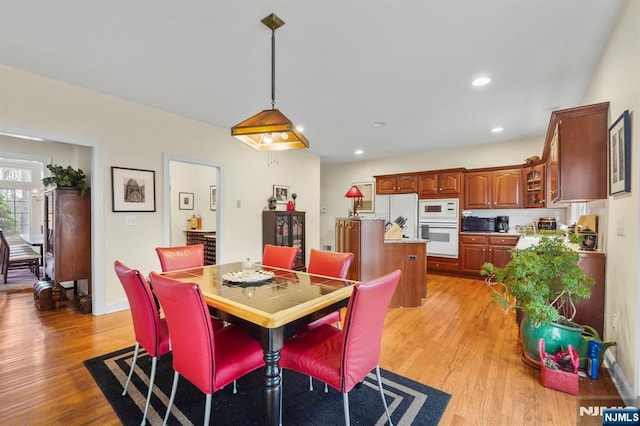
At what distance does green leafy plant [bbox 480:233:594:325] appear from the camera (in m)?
2.05

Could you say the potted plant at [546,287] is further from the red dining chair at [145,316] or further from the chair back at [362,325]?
the red dining chair at [145,316]

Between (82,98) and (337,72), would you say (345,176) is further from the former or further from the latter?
(82,98)

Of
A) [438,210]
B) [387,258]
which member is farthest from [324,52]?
[438,210]

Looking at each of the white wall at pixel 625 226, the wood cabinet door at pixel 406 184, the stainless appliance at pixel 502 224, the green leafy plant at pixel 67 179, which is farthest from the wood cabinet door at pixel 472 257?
the green leafy plant at pixel 67 179

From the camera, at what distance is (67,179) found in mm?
3426

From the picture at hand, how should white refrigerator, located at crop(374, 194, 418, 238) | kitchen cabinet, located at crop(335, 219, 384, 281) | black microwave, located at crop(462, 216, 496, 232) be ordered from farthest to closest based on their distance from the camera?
1. white refrigerator, located at crop(374, 194, 418, 238)
2. black microwave, located at crop(462, 216, 496, 232)
3. kitchen cabinet, located at crop(335, 219, 384, 281)

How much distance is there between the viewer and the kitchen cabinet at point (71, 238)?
337 centimetres

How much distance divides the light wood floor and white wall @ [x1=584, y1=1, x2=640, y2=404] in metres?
0.34

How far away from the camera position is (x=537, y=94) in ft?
10.7

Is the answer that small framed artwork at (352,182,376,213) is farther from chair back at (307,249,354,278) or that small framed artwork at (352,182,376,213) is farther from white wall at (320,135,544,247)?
chair back at (307,249,354,278)

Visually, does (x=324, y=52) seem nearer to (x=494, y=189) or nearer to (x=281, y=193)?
(x=281, y=193)

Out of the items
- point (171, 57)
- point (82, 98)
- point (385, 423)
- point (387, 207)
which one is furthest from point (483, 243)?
point (82, 98)

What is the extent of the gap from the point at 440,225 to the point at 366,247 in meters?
2.64

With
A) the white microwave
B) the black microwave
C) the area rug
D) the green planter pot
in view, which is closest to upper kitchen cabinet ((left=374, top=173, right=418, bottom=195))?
the white microwave
